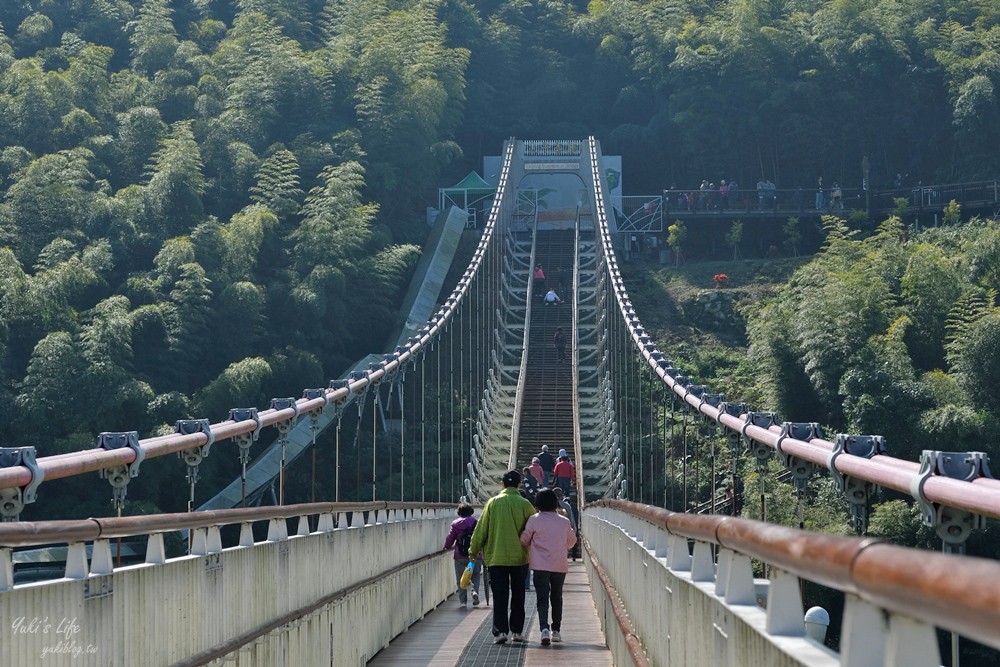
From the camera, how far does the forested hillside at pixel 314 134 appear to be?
37.4 m

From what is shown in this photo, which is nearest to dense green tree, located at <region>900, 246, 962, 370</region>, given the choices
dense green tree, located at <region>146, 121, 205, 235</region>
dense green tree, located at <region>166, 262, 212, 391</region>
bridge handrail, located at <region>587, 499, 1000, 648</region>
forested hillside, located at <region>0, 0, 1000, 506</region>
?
forested hillside, located at <region>0, 0, 1000, 506</region>

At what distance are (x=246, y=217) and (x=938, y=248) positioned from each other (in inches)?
692

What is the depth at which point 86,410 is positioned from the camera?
108 ft

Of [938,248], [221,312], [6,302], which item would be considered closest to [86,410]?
[6,302]

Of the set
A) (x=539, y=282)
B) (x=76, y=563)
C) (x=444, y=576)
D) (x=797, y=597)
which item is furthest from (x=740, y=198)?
(x=797, y=597)

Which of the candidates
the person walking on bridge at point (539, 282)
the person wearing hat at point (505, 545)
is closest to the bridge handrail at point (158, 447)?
the person wearing hat at point (505, 545)

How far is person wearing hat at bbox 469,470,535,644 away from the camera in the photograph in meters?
9.49

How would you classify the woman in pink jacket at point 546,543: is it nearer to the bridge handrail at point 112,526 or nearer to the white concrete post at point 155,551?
the bridge handrail at point 112,526

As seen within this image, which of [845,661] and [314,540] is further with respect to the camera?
[314,540]

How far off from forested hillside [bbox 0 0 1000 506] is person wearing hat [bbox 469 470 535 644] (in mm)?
20000

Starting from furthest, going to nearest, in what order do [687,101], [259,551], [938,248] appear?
[687,101], [938,248], [259,551]

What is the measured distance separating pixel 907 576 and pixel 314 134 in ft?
176

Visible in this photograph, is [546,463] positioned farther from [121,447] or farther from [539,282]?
[539,282]

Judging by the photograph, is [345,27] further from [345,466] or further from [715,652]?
[715,652]
